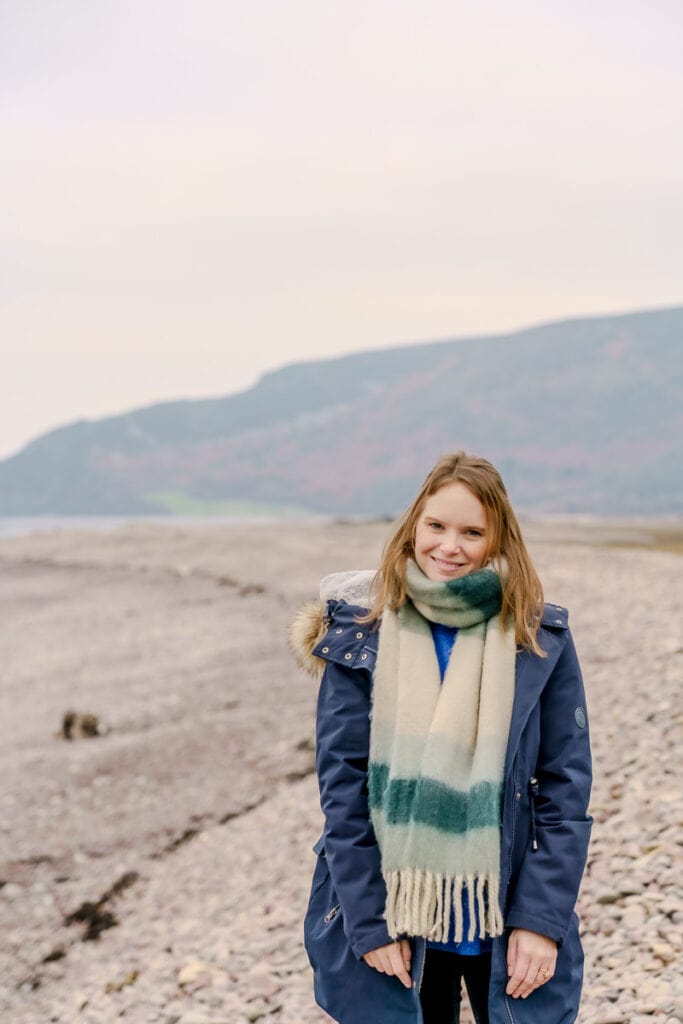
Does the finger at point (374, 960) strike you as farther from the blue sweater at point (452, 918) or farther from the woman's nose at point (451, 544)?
the woman's nose at point (451, 544)

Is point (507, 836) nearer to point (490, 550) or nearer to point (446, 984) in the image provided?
point (446, 984)

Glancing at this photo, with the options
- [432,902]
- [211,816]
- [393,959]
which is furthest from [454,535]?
[211,816]

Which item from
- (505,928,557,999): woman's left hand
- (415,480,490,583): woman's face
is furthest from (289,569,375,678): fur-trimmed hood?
(505,928,557,999): woman's left hand

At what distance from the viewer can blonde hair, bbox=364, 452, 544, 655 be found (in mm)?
2705

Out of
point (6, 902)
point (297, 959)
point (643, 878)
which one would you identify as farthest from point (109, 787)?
point (643, 878)

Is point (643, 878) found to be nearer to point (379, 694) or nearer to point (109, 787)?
point (379, 694)

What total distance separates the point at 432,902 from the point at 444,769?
0.32 metres

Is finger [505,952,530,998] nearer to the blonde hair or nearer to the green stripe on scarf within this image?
the green stripe on scarf

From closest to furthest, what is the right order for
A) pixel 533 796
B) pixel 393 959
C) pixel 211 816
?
1. pixel 393 959
2. pixel 533 796
3. pixel 211 816

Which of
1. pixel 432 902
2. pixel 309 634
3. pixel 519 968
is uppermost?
pixel 309 634

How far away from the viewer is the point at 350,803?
8.76 feet

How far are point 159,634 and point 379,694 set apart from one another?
15.3 m

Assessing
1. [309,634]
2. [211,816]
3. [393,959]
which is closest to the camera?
[393,959]

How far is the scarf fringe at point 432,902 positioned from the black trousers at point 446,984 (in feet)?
0.54
